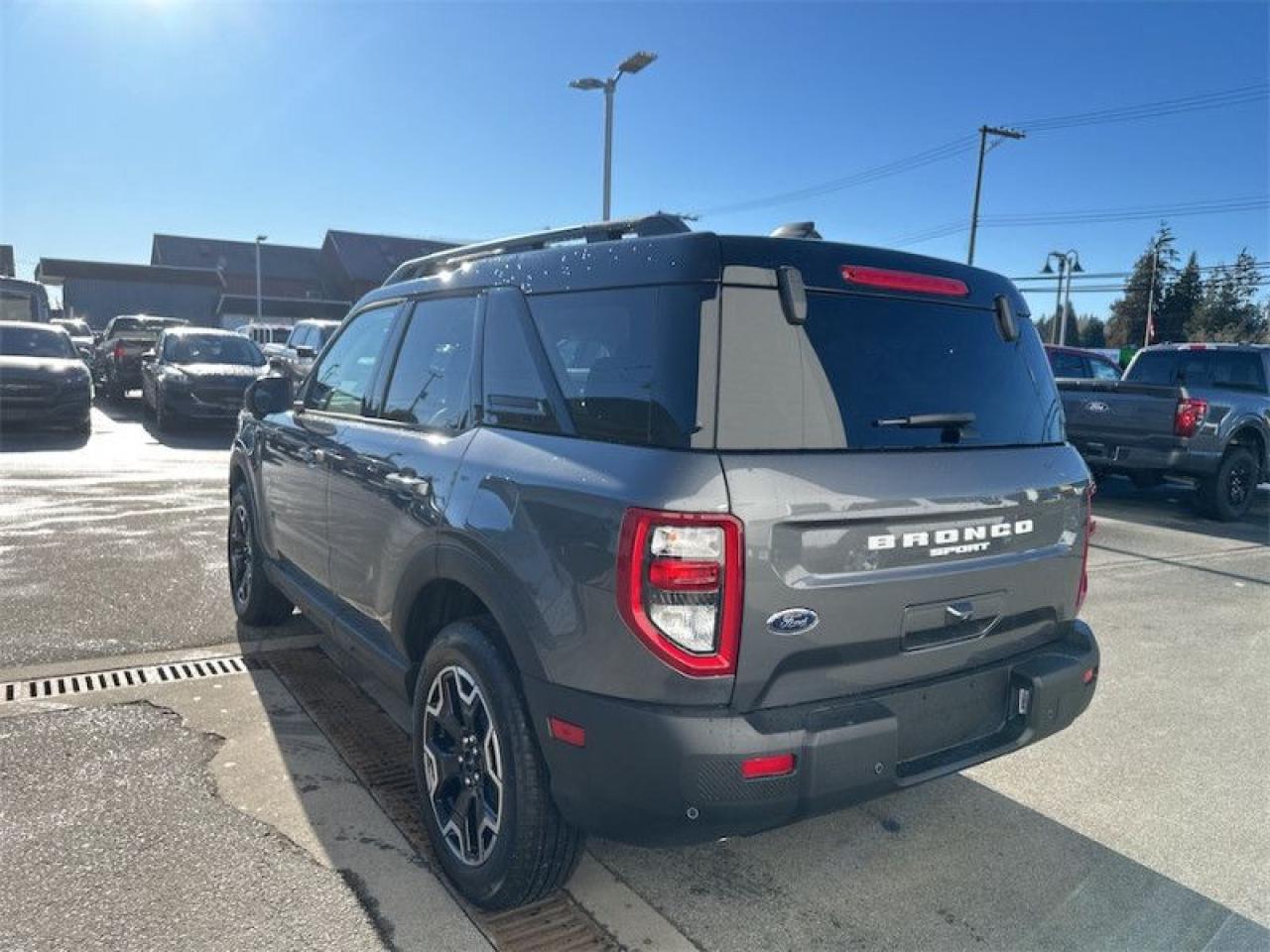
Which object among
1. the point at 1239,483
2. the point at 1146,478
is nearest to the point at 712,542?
the point at 1239,483

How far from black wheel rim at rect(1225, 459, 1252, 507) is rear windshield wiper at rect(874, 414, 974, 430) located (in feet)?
31.4

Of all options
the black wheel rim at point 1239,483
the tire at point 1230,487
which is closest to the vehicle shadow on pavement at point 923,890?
the tire at point 1230,487

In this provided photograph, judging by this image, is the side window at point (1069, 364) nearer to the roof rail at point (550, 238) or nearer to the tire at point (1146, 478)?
the tire at point (1146, 478)

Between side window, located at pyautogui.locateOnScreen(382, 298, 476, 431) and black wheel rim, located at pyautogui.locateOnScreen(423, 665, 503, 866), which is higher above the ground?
side window, located at pyautogui.locateOnScreen(382, 298, 476, 431)

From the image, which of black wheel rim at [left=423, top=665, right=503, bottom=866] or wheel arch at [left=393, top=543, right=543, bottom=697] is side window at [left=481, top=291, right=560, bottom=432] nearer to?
wheel arch at [left=393, top=543, right=543, bottom=697]

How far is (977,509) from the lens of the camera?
259 centimetres

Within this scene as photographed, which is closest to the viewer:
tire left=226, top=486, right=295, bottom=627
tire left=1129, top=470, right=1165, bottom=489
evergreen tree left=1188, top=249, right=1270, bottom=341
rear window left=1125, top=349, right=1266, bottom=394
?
tire left=226, top=486, right=295, bottom=627

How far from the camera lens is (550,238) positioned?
3141 millimetres

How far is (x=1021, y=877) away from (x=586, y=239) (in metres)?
2.54

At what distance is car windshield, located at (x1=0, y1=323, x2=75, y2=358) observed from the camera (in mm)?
13445

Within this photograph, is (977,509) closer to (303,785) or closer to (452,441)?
(452,441)

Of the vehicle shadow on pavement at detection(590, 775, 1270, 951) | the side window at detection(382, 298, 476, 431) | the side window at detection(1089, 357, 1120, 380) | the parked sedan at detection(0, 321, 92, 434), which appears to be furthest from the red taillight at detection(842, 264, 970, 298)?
the parked sedan at detection(0, 321, 92, 434)

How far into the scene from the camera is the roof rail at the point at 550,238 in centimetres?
269

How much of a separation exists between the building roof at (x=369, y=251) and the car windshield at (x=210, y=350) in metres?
43.9
